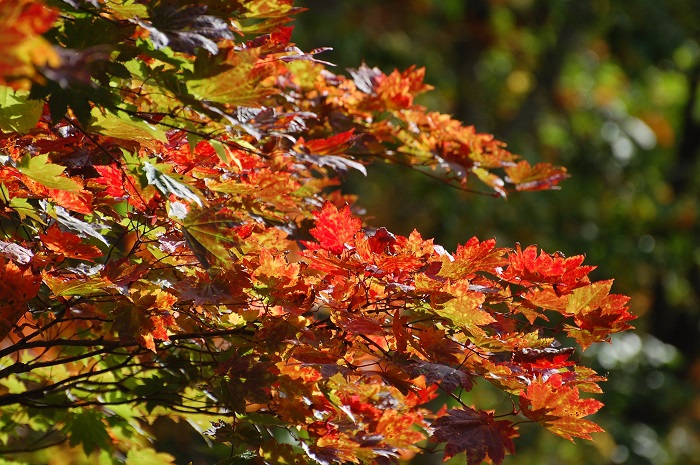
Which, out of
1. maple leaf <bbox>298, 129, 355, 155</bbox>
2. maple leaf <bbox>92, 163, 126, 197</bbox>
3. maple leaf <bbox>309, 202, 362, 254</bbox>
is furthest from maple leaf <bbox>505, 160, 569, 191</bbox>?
Result: maple leaf <bbox>92, 163, 126, 197</bbox>

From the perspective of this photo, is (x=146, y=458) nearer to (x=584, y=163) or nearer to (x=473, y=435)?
(x=473, y=435)

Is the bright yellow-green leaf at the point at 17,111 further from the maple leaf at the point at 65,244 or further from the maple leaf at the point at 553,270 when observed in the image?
the maple leaf at the point at 553,270

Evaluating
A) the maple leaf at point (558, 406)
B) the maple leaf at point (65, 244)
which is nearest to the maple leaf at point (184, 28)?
the maple leaf at point (65, 244)

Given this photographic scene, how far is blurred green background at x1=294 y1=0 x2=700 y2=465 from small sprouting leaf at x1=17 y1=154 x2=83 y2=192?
5.04 m

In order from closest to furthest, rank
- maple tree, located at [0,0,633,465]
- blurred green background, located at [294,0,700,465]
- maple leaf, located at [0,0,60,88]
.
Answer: maple leaf, located at [0,0,60,88] → maple tree, located at [0,0,633,465] → blurred green background, located at [294,0,700,465]

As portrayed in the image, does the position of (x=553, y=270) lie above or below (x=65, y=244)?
below

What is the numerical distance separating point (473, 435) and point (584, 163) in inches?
309

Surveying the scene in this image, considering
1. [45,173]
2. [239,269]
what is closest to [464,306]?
[239,269]

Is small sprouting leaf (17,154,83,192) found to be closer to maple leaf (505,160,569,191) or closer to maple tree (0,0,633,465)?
maple tree (0,0,633,465)

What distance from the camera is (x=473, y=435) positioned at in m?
1.40

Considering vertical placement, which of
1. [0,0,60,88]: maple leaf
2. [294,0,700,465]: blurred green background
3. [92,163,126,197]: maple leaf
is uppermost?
[0,0,60,88]: maple leaf

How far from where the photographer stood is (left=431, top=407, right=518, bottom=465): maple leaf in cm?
138

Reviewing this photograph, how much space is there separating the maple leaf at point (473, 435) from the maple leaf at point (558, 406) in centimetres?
5

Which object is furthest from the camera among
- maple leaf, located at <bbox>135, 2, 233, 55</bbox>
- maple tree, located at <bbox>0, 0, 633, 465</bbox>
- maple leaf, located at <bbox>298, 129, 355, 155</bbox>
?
maple leaf, located at <bbox>298, 129, 355, 155</bbox>
